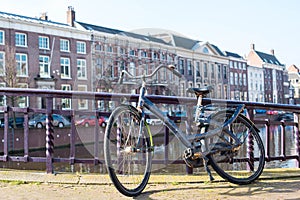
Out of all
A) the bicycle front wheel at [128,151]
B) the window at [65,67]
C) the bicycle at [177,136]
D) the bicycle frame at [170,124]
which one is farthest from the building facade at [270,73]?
the bicycle front wheel at [128,151]

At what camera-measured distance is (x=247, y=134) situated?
4301 mm

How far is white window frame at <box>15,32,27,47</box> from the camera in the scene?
31.4 m

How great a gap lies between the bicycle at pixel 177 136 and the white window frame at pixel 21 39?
98.4 feet

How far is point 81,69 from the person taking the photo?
36.2 m

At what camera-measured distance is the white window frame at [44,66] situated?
33.1m

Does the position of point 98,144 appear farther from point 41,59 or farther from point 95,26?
point 95,26

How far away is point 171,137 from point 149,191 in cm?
78

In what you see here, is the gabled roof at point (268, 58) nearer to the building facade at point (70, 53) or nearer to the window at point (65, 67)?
the building facade at point (70, 53)

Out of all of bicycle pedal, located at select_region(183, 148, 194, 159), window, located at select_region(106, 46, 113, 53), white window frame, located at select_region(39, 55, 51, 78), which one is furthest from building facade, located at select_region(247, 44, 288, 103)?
bicycle pedal, located at select_region(183, 148, 194, 159)

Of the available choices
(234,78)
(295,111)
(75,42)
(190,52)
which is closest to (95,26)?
(75,42)

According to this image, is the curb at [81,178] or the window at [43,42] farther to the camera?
the window at [43,42]

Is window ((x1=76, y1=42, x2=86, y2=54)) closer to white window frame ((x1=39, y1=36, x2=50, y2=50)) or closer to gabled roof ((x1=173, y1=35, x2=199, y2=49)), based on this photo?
white window frame ((x1=39, y1=36, x2=50, y2=50))

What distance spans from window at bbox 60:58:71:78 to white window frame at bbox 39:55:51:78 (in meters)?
1.37

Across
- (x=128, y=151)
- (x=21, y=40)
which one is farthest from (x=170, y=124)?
(x=21, y=40)
